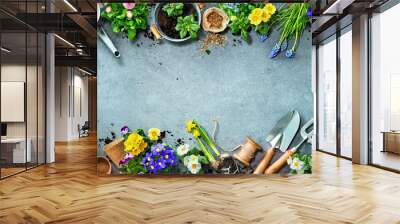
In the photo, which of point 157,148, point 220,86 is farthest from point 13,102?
point 220,86

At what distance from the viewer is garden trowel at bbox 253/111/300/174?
620 cm

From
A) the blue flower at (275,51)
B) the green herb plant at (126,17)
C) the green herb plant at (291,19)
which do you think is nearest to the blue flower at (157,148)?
the green herb plant at (126,17)

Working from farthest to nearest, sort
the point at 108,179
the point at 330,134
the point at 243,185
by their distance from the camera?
the point at 330,134, the point at 108,179, the point at 243,185

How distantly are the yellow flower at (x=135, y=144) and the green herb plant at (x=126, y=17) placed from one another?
62.5 inches

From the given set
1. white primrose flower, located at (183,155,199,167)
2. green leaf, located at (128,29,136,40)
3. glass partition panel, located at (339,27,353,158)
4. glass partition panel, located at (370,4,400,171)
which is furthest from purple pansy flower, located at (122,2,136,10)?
glass partition panel, located at (339,27,353,158)

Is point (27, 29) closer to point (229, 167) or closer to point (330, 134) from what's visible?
point (229, 167)

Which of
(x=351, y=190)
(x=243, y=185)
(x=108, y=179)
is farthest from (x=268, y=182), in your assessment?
(x=108, y=179)

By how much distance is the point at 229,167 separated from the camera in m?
6.18

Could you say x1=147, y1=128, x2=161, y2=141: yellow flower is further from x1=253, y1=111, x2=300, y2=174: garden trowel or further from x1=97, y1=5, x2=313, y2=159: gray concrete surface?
x1=253, y1=111, x2=300, y2=174: garden trowel

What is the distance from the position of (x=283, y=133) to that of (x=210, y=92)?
1.35 meters

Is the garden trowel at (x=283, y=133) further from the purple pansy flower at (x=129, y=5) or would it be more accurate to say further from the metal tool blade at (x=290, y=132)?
the purple pansy flower at (x=129, y=5)

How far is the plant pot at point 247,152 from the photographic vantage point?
618 centimetres

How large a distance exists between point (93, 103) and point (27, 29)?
15.2 m

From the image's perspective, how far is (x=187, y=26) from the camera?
615 cm
